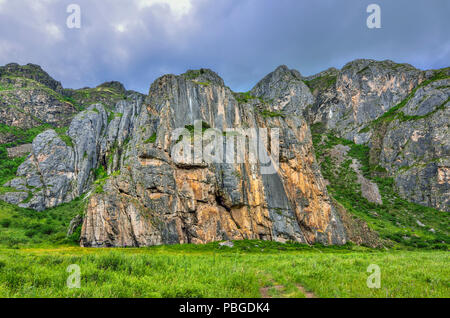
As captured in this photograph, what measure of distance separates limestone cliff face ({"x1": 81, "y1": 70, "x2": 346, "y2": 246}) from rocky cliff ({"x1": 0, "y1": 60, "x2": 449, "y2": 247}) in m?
0.22

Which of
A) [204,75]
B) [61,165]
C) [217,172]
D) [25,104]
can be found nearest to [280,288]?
[217,172]

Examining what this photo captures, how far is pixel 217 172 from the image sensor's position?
4797 centimetres

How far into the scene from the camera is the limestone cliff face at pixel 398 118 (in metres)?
80.7

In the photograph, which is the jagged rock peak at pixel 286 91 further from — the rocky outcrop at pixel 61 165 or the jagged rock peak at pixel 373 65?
the rocky outcrop at pixel 61 165

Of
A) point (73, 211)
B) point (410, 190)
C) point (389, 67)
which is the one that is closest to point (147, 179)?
point (73, 211)

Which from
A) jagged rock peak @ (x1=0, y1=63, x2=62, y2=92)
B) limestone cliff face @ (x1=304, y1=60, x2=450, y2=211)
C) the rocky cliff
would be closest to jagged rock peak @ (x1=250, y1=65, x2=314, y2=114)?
limestone cliff face @ (x1=304, y1=60, x2=450, y2=211)

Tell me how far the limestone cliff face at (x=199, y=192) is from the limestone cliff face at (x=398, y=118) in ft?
178

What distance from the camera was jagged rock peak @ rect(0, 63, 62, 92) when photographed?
169m

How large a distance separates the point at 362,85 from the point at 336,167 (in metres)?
63.2

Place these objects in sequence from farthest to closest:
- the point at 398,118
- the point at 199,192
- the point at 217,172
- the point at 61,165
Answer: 1. the point at 398,118
2. the point at 61,165
3. the point at 217,172
4. the point at 199,192

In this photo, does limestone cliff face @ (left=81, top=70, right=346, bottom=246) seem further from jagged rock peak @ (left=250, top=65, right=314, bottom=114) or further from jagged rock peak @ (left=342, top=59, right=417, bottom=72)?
jagged rock peak @ (left=342, top=59, right=417, bottom=72)

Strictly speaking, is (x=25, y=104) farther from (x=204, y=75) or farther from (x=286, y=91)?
(x=286, y=91)

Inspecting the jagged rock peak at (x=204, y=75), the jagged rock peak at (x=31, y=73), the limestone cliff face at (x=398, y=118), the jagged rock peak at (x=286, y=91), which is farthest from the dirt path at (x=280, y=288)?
the jagged rock peak at (x=31, y=73)

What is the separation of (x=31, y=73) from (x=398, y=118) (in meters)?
264
